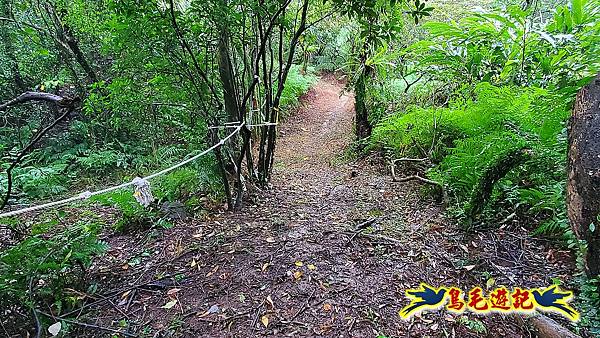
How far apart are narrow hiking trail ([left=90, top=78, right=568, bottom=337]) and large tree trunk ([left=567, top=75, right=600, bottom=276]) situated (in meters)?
0.50

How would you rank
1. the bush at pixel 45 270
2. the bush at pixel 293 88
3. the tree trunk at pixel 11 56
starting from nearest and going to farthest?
the bush at pixel 45 270 → the tree trunk at pixel 11 56 → the bush at pixel 293 88

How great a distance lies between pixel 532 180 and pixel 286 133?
6.89 metres

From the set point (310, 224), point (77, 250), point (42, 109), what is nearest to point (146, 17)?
point (77, 250)

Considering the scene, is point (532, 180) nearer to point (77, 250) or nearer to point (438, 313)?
point (438, 313)

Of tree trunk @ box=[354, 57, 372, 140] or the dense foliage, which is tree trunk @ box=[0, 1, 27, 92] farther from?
the dense foliage

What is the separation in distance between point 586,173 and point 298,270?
5.78 ft

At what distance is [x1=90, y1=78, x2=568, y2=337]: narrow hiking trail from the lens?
202 cm

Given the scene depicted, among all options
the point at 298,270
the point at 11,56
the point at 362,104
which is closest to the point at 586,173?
the point at 298,270

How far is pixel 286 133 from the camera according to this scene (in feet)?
30.6

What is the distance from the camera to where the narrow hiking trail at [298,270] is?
79.4 inches

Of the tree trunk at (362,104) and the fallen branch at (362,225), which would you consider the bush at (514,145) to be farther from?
the tree trunk at (362,104)

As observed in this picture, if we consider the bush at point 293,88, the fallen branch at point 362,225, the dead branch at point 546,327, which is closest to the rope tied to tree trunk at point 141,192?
the fallen branch at point 362,225

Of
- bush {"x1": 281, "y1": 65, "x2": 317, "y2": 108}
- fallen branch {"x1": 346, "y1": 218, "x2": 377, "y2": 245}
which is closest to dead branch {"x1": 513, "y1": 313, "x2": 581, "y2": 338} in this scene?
fallen branch {"x1": 346, "y1": 218, "x2": 377, "y2": 245}

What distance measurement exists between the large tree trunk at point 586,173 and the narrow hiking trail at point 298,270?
50 cm
